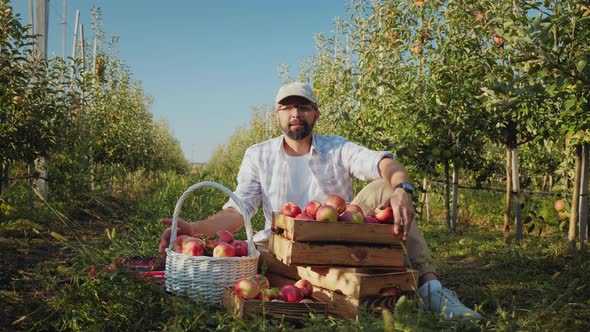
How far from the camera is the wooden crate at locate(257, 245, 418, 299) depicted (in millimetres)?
2590

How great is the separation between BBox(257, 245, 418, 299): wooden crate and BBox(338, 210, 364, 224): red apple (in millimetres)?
239

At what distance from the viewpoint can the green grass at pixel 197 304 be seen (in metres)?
2.27

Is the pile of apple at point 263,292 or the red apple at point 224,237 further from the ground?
the red apple at point 224,237

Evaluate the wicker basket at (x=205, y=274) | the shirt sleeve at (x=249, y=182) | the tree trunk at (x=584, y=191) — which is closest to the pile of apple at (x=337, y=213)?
the wicker basket at (x=205, y=274)

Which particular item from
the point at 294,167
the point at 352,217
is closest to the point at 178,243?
the point at 294,167

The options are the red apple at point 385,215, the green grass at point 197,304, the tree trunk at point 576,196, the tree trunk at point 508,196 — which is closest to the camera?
the green grass at point 197,304

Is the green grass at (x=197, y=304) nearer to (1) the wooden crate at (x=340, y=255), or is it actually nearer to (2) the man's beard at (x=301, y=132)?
(1) the wooden crate at (x=340, y=255)

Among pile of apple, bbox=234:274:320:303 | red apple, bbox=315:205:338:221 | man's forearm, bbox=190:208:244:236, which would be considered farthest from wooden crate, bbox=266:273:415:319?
man's forearm, bbox=190:208:244:236

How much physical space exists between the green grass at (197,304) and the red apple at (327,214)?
49cm

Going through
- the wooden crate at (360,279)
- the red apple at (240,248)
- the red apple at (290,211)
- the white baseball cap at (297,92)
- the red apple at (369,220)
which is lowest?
the wooden crate at (360,279)

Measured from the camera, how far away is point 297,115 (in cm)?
351

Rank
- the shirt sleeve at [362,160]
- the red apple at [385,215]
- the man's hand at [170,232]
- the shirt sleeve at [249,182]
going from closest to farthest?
the red apple at [385,215] → the shirt sleeve at [362,160] → the man's hand at [170,232] → the shirt sleeve at [249,182]

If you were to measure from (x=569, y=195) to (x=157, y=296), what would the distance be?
4.74 metres

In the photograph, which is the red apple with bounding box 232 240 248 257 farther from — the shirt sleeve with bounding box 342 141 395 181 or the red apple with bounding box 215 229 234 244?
the shirt sleeve with bounding box 342 141 395 181
